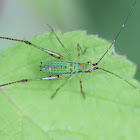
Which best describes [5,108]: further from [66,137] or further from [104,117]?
[104,117]

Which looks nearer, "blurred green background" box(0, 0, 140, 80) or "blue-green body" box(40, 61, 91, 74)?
"blue-green body" box(40, 61, 91, 74)

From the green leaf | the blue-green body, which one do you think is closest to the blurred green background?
the blue-green body

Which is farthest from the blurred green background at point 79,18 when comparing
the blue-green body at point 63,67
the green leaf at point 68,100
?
the green leaf at point 68,100

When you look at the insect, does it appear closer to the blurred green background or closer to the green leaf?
the green leaf

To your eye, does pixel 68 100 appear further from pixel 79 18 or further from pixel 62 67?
pixel 79 18

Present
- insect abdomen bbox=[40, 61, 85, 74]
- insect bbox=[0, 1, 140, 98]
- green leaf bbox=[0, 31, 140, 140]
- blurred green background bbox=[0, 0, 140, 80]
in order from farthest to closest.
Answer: blurred green background bbox=[0, 0, 140, 80] < insect abdomen bbox=[40, 61, 85, 74] < insect bbox=[0, 1, 140, 98] < green leaf bbox=[0, 31, 140, 140]

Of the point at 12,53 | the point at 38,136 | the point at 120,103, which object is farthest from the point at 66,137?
the point at 12,53

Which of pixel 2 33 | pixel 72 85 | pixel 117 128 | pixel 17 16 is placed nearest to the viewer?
pixel 117 128
